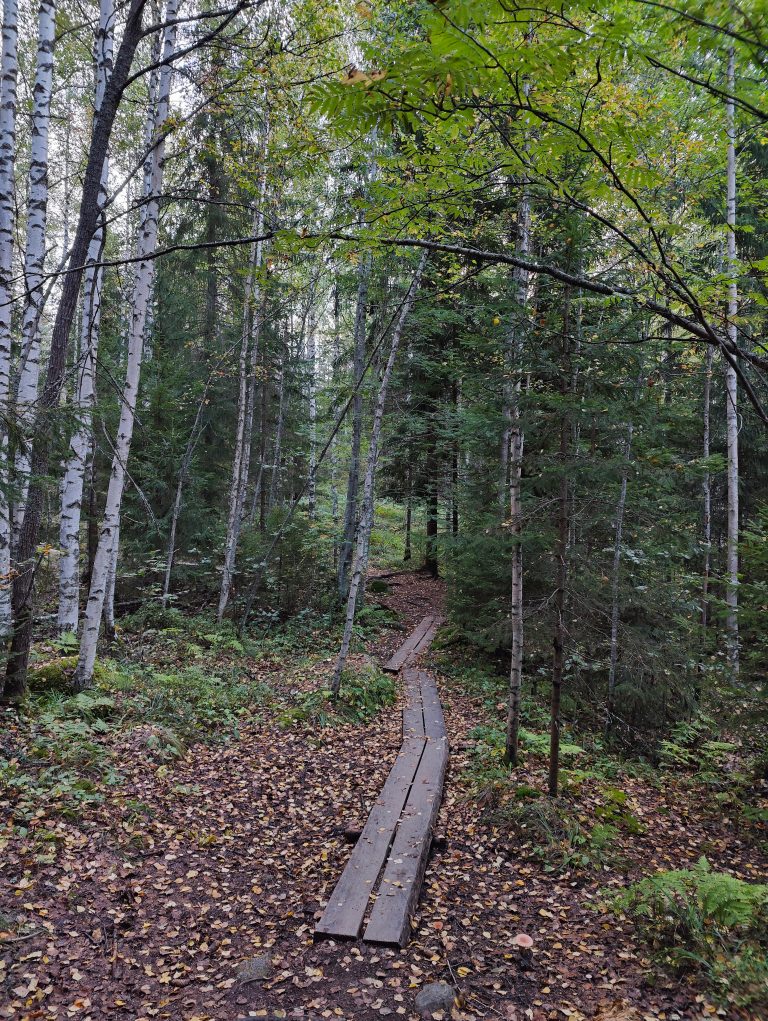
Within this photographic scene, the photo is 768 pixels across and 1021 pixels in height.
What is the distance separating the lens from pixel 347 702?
344 inches

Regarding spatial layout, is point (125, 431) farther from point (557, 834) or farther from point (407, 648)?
point (407, 648)

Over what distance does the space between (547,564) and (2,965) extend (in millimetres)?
7749

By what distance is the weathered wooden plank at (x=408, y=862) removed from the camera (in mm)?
4016

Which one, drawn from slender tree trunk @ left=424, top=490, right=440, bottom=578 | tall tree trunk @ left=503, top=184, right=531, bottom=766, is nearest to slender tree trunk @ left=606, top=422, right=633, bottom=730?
tall tree trunk @ left=503, top=184, right=531, bottom=766

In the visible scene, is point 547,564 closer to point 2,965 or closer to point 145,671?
point 145,671

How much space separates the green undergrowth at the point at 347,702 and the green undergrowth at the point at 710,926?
4.66 meters

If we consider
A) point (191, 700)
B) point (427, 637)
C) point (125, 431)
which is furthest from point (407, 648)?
point (125, 431)

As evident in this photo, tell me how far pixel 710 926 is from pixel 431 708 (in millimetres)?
5134

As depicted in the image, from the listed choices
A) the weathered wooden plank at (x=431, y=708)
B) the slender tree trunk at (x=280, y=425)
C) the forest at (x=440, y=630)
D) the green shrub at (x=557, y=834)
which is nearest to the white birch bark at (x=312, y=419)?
the slender tree trunk at (x=280, y=425)

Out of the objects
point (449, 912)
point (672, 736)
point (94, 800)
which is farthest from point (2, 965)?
point (672, 736)

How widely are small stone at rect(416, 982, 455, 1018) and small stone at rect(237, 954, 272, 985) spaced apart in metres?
1.06

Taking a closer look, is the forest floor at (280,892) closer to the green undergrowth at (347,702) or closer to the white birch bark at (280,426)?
the green undergrowth at (347,702)

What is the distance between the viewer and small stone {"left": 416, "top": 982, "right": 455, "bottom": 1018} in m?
3.38

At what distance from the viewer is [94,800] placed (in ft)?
16.8
